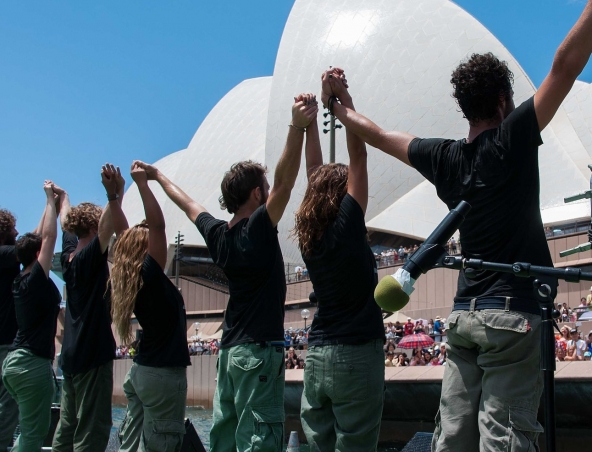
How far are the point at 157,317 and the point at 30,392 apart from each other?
1.42m

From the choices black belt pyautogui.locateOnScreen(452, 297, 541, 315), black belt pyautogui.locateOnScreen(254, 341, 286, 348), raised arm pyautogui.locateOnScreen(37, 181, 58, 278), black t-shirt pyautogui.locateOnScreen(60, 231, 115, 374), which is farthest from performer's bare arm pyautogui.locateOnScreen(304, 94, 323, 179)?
raised arm pyautogui.locateOnScreen(37, 181, 58, 278)

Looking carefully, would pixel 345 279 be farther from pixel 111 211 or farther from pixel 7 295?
pixel 7 295

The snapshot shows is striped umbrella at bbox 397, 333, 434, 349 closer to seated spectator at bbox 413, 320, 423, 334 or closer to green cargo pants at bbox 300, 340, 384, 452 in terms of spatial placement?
seated spectator at bbox 413, 320, 423, 334

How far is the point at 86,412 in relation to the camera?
4.67 m

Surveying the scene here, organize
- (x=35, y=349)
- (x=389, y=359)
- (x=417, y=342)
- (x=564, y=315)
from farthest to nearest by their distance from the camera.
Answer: (x=564, y=315)
(x=417, y=342)
(x=389, y=359)
(x=35, y=349)

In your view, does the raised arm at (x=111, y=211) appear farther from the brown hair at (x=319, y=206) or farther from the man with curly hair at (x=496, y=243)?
the man with curly hair at (x=496, y=243)

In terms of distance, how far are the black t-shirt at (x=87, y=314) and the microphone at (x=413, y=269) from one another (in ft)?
9.26

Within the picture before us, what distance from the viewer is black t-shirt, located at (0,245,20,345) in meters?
5.96

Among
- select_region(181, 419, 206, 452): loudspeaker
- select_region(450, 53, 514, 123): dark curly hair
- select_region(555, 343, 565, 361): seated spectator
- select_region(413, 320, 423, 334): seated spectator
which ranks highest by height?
select_region(450, 53, 514, 123): dark curly hair

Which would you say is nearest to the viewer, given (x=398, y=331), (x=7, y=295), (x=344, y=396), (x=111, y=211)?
(x=344, y=396)

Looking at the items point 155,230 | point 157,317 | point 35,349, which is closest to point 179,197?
point 155,230

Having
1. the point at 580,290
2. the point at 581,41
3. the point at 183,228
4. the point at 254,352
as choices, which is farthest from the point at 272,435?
the point at 183,228

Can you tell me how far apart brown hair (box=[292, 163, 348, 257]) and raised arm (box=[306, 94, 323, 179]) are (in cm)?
21

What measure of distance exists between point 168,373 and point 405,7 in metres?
35.4
